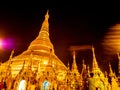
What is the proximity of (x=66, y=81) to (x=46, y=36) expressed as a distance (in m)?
23.9

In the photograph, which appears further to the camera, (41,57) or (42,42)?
(42,42)

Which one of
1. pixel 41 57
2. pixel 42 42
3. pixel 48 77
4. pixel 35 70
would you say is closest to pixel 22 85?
pixel 35 70

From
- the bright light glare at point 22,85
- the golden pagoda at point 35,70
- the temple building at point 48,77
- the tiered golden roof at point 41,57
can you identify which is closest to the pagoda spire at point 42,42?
the tiered golden roof at point 41,57

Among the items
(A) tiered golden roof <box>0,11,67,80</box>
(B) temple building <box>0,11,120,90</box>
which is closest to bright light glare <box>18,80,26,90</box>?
(B) temple building <box>0,11,120,90</box>

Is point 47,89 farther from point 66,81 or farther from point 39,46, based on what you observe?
point 39,46

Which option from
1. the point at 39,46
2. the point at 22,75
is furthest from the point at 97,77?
the point at 39,46

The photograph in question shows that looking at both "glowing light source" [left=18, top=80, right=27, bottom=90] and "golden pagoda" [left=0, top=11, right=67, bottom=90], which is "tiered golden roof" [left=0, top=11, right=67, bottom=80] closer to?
"golden pagoda" [left=0, top=11, right=67, bottom=90]

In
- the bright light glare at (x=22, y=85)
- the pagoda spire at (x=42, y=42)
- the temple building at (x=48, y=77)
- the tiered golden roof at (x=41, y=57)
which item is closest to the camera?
the temple building at (x=48, y=77)

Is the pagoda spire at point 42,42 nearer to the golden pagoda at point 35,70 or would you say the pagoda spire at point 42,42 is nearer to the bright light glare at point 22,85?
the golden pagoda at point 35,70

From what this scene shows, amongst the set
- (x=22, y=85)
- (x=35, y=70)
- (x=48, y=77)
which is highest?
(x=35, y=70)

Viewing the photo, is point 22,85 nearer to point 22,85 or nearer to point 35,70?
point 22,85

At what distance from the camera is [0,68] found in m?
39.9

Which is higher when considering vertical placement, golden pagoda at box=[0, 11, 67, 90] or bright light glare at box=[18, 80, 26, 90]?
golden pagoda at box=[0, 11, 67, 90]

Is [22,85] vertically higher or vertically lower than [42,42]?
lower
